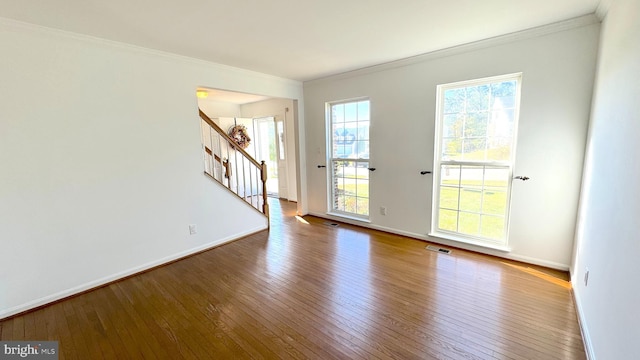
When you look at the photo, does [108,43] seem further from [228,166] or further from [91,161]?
[228,166]

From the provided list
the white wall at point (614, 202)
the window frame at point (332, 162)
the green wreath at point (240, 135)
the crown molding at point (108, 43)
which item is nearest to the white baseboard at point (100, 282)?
the window frame at point (332, 162)

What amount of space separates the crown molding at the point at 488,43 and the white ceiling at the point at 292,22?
0.08m

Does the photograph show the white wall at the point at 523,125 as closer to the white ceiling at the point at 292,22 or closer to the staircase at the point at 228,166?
the white ceiling at the point at 292,22

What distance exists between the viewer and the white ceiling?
6.19 ft

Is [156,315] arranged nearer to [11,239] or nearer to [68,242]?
[68,242]

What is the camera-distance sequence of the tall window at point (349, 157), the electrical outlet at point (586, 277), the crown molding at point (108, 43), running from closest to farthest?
the electrical outlet at point (586, 277) < the crown molding at point (108, 43) < the tall window at point (349, 157)

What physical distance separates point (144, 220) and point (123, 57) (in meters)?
1.67

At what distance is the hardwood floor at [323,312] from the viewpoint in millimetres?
1739

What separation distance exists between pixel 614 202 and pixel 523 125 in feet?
4.58

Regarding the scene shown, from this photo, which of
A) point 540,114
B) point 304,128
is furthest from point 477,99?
point 304,128

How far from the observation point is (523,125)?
2629 millimetres

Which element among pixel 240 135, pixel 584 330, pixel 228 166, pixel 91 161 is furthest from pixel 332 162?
pixel 584 330

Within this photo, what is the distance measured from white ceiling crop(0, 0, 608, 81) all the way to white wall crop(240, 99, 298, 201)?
2.67m

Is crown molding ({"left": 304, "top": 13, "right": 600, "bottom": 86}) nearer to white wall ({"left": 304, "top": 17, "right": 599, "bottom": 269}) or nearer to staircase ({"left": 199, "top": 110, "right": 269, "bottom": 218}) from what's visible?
white wall ({"left": 304, "top": 17, "right": 599, "bottom": 269})
